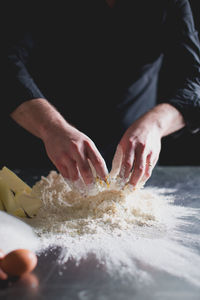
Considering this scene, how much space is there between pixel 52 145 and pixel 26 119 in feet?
0.77

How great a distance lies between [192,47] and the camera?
4.58 feet

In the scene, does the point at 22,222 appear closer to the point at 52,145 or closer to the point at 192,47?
the point at 52,145

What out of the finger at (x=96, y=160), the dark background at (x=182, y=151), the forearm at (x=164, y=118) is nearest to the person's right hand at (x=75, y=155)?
the finger at (x=96, y=160)

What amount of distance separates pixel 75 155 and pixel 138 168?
0.18 meters

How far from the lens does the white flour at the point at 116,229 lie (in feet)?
2.36

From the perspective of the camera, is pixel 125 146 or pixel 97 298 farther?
pixel 125 146

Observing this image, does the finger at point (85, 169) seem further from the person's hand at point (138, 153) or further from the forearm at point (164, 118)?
the forearm at point (164, 118)

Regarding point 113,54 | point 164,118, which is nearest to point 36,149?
point 113,54

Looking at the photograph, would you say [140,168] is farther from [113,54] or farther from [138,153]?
[113,54]

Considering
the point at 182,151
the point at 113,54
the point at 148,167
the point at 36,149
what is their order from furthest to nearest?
1. the point at 182,151
2. the point at 36,149
3. the point at 113,54
4. the point at 148,167

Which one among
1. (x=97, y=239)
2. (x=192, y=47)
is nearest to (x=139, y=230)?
(x=97, y=239)

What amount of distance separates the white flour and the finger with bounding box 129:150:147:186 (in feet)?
0.16

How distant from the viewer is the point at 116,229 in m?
0.88

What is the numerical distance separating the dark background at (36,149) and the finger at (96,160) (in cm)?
73
